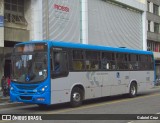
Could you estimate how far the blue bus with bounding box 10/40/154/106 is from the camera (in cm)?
1698

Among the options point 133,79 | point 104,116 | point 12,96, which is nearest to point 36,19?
point 133,79

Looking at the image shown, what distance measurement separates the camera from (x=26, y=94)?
1720 cm

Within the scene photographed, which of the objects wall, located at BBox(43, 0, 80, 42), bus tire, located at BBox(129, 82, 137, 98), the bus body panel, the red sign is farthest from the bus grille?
the red sign

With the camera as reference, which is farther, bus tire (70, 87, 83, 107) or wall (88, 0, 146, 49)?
A: wall (88, 0, 146, 49)

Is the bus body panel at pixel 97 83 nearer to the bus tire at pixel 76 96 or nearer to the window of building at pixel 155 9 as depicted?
the bus tire at pixel 76 96

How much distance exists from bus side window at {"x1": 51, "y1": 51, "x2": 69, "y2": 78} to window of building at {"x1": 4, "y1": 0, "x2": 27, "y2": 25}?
588 inches

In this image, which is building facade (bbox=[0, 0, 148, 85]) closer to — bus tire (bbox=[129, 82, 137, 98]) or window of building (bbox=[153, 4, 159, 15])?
window of building (bbox=[153, 4, 159, 15])

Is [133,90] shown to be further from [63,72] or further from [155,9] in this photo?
[155,9]

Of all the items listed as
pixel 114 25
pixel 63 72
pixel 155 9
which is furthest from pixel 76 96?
pixel 155 9

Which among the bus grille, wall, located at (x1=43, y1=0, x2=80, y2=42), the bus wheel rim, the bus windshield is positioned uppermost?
wall, located at (x1=43, y1=0, x2=80, y2=42)

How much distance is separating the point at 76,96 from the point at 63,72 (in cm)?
155

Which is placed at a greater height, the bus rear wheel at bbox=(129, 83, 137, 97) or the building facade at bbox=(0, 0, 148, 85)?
the building facade at bbox=(0, 0, 148, 85)

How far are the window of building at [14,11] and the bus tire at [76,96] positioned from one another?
14.6m

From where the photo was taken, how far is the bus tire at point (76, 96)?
18.5 m
